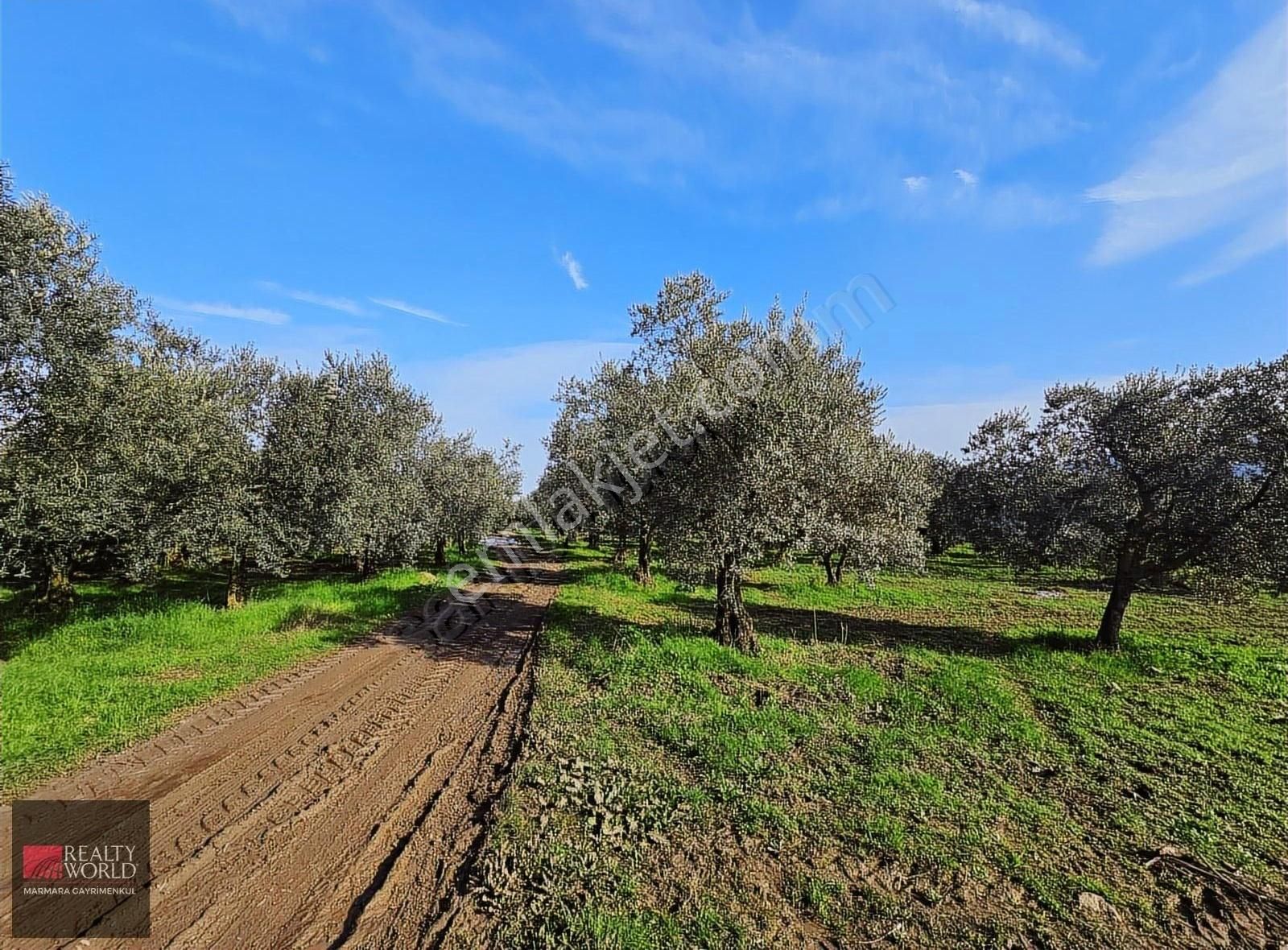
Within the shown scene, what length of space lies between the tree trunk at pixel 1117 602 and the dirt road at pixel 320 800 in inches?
708

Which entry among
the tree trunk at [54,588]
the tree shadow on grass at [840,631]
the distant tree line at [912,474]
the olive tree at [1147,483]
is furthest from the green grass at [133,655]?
the olive tree at [1147,483]

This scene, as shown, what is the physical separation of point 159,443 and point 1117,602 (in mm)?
31110

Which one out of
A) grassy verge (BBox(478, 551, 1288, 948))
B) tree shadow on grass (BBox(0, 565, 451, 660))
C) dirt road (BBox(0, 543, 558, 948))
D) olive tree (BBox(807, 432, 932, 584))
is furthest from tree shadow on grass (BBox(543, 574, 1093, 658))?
tree shadow on grass (BBox(0, 565, 451, 660))

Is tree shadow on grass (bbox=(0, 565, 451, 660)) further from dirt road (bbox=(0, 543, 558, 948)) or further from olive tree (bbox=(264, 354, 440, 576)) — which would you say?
dirt road (bbox=(0, 543, 558, 948))

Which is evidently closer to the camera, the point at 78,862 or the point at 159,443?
the point at 78,862

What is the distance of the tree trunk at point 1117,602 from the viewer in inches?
639

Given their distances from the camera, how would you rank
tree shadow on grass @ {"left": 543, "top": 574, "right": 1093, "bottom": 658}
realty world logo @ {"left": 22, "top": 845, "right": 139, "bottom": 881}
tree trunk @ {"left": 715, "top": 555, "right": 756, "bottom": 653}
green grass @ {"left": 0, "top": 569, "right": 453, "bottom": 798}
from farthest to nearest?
tree shadow on grass @ {"left": 543, "top": 574, "right": 1093, "bottom": 658}, tree trunk @ {"left": 715, "top": 555, "right": 756, "bottom": 653}, green grass @ {"left": 0, "top": 569, "right": 453, "bottom": 798}, realty world logo @ {"left": 22, "top": 845, "right": 139, "bottom": 881}

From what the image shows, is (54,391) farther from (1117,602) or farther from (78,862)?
(1117,602)

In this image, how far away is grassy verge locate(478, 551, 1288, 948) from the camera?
600 centimetres

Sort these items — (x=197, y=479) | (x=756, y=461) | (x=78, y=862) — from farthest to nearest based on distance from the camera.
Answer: (x=197, y=479), (x=756, y=461), (x=78, y=862)

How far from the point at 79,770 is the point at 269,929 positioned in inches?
266

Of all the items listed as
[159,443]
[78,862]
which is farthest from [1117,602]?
[159,443]

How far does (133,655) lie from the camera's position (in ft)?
48.6

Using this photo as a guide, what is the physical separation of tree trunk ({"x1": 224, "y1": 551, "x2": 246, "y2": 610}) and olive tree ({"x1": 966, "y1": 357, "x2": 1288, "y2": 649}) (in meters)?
28.6
